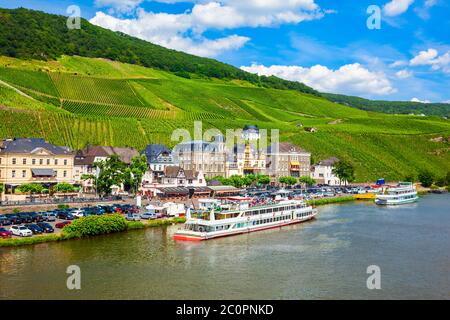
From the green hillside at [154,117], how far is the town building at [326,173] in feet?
26.4

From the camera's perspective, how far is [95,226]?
153 feet

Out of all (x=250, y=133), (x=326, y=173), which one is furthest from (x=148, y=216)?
(x=250, y=133)

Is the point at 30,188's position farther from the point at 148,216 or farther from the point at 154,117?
the point at 154,117

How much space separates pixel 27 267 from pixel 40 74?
117 m

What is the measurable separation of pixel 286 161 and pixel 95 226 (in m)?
68.9

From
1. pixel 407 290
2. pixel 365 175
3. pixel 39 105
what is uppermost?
pixel 39 105

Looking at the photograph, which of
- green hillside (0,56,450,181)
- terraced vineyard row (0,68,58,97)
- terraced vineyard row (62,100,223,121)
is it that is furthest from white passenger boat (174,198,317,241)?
terraced vineyard row (0,68,58,97)

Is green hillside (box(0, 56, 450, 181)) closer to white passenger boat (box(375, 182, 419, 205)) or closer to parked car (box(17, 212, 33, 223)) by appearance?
white passenger boat (box(375, 182, 419, 205))

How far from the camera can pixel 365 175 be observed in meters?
115
